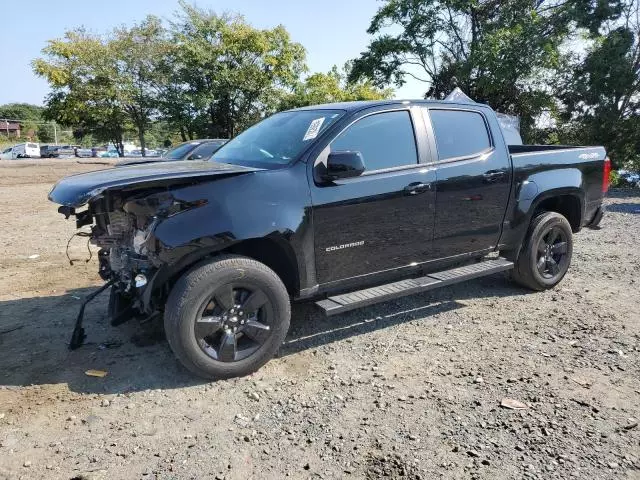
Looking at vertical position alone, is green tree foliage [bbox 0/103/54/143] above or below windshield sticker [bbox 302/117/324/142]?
above

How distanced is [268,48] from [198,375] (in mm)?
23756

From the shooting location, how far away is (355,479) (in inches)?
96.4

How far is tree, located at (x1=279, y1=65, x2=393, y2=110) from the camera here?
2617cm

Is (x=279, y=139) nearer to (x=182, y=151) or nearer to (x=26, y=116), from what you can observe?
(x=182, y=151)

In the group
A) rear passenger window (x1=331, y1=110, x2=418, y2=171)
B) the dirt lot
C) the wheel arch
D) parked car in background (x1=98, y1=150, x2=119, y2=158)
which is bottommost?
the dirt lot

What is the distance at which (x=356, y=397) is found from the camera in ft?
10.5

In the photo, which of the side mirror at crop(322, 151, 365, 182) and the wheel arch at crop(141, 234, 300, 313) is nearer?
the wheel arch at crop(141, 234, 300, 313)

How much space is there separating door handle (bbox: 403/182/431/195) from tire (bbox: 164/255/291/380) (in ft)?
4.46

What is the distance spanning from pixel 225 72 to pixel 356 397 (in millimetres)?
22549

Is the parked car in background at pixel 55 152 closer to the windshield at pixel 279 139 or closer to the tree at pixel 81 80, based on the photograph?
the tree at pixel 81 80

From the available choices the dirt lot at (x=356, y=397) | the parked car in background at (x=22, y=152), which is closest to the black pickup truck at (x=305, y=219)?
the dirt lot at (x=356, y=397)

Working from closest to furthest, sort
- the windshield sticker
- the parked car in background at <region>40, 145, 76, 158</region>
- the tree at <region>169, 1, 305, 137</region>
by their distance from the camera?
1. the windshield sticker
2. the tree at <region>169, 1, 305, 137</region>
3. the parked car in background at <region>40, 145, 76, 158</region>

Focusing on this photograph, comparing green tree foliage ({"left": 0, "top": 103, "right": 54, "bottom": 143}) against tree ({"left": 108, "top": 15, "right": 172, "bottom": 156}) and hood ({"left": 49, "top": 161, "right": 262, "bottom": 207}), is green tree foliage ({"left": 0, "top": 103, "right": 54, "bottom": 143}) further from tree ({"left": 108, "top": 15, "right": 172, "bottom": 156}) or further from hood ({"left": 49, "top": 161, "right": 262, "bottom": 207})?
hood ({"left": 49, "top": 161, "right": 262, "bottom": 207})

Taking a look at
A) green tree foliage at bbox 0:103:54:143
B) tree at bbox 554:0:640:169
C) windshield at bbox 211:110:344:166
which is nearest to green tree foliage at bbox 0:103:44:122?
green tree foliage at bbox 0:103:54:143
